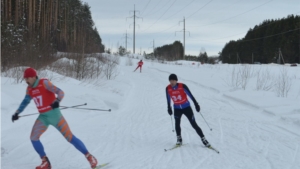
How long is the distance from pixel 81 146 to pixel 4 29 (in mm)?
18378

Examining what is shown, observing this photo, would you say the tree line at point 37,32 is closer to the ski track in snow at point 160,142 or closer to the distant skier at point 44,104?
the ski track in snow at point 160,142

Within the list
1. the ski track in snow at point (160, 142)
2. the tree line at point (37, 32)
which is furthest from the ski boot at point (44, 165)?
the tree line at point (37, 32)

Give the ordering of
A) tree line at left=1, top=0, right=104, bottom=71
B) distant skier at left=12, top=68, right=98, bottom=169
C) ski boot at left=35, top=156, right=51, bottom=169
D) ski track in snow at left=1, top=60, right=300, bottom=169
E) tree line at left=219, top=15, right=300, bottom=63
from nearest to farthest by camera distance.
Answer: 1. distant skier at left=12, top=68, right=98, bottom=169
2. ski boot at left=35, top=156, right=51, bottom=169
3. ski track in snow at left=1, top=60, right=300, bottom=169
4. tree line at left=1, top=0, right=104, bottom=71
5. tree line at left=219, top=15, right=300, bottom=63

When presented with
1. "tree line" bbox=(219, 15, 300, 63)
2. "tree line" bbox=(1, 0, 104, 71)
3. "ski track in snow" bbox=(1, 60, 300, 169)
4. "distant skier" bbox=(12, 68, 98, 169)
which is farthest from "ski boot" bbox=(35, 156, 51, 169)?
"tree line" bbox=(219, 15, 300, 63)

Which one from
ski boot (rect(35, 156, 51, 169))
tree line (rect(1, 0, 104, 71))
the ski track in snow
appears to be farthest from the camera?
tree line (rect(1, 0, 104, 71))

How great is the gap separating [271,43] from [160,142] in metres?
64.1

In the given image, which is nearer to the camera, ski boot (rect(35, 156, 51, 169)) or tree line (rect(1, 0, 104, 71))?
ski boot (rect(35, 156, 51, 169))

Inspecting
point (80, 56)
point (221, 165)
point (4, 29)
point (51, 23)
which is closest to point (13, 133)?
point (221, 165)

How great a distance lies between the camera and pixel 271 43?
218 ft

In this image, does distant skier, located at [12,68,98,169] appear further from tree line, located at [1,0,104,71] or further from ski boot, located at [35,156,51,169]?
tree line, located at [1,0,104,71]

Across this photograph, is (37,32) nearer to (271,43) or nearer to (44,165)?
(44,165)

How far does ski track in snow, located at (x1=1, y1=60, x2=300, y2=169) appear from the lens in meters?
6.41

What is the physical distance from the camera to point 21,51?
16672 mm

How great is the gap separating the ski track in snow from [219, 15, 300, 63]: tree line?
39.5 m
